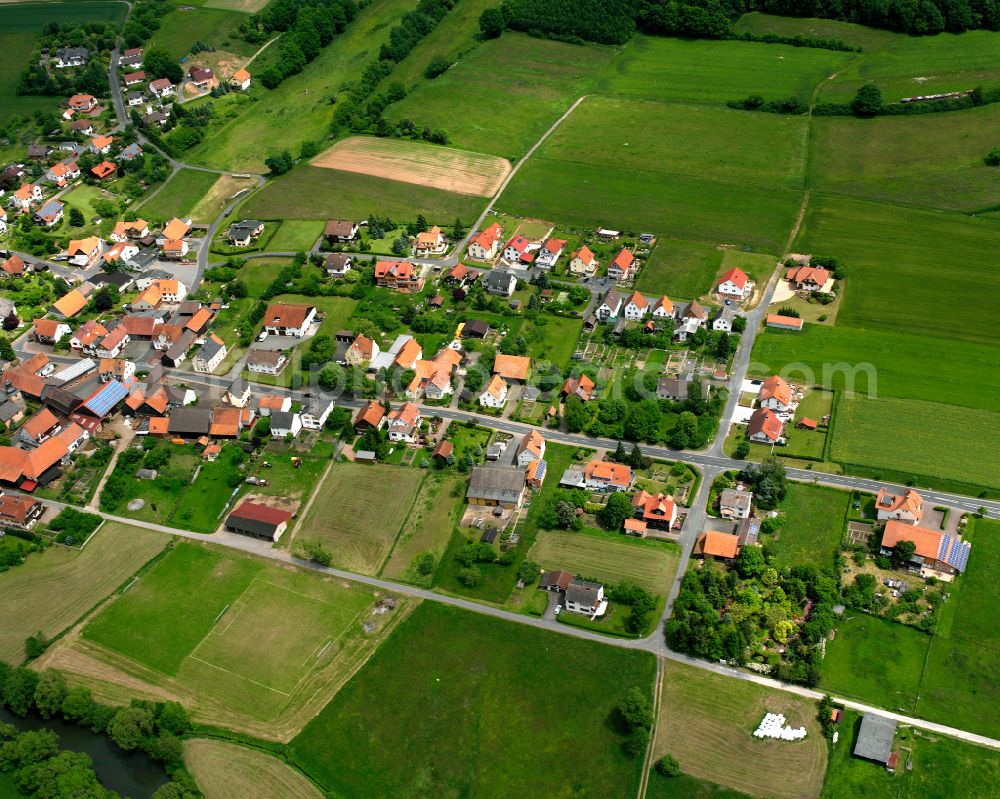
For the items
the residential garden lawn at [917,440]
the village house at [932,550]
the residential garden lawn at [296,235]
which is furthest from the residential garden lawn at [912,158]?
the residential garden lawn at [296,235]

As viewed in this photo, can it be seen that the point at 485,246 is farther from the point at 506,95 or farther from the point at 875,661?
the point at 875,661

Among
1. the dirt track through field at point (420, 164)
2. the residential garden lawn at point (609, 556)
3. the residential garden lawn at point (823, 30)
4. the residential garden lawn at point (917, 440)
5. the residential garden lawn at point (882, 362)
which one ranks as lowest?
the residential garden lawn at point (609, 556)

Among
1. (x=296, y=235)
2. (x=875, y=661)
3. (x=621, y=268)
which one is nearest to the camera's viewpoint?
(x=875, y=661)

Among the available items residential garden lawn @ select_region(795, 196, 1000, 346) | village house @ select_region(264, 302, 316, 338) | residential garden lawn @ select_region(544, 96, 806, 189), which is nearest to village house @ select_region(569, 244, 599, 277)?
residential garden lawn @ select_region(795, 196, 1000, 346)

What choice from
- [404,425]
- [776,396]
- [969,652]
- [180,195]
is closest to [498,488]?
[404,425]

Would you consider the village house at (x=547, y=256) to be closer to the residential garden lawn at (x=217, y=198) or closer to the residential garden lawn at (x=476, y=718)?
the residential garden lawn at (x=217, y=198)

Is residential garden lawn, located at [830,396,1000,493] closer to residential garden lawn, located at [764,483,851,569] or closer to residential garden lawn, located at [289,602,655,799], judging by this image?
residential garden lawn, located at [764,483,851,569]

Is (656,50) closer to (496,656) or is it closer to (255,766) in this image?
(496,656)

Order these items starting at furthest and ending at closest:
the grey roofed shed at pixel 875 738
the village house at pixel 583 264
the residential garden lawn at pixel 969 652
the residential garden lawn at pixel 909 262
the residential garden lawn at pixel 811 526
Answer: the village house at pixel 583 264 → the residential garden lawn at pixel 909 262 → the residential garden lawn at pixel 811 526 → the residential garden lawn at pixel 969 652 → the grey roofed shed at pixel 875 738
